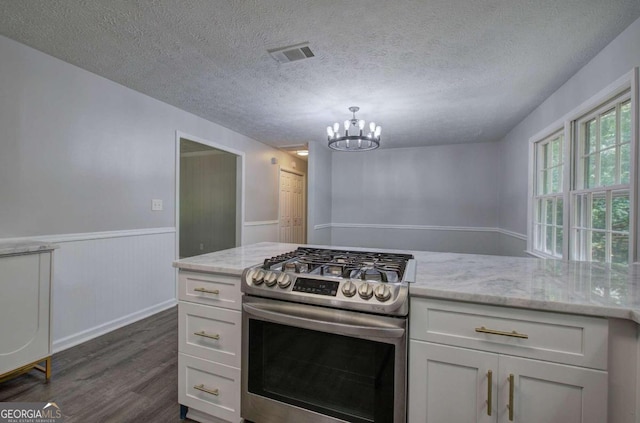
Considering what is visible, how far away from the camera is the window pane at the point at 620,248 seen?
1924 millimetres

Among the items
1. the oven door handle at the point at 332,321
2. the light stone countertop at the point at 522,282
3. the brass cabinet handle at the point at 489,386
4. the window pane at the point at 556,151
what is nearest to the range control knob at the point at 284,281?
the oven door handle at the point at 332,321

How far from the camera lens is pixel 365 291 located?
1164mm

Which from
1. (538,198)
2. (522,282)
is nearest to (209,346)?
(522,282)

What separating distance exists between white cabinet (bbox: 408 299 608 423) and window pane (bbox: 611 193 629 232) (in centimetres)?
153

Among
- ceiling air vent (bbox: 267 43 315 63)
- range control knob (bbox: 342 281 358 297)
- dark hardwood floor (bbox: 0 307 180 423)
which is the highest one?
ceiling air vent (bbox: 267 43 315 63)

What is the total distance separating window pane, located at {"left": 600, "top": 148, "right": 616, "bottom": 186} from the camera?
6.84 ft

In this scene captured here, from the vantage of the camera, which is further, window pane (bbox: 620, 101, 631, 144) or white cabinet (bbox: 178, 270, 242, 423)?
window pane (bbox: 620, 101, 631, 144)

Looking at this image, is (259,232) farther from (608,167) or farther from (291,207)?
(608,167)

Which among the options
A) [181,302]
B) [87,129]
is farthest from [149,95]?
[181,302]

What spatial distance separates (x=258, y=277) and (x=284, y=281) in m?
0.14

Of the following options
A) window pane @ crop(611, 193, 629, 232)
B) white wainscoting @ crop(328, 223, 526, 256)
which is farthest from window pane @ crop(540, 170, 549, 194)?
white wainscoting @ crop(328, 223, 526, 256)

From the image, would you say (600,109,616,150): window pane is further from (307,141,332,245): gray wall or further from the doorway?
the doorway

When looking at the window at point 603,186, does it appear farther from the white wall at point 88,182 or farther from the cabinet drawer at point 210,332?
the white wall at point 88,182

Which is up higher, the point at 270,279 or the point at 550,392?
the point at 270,279
